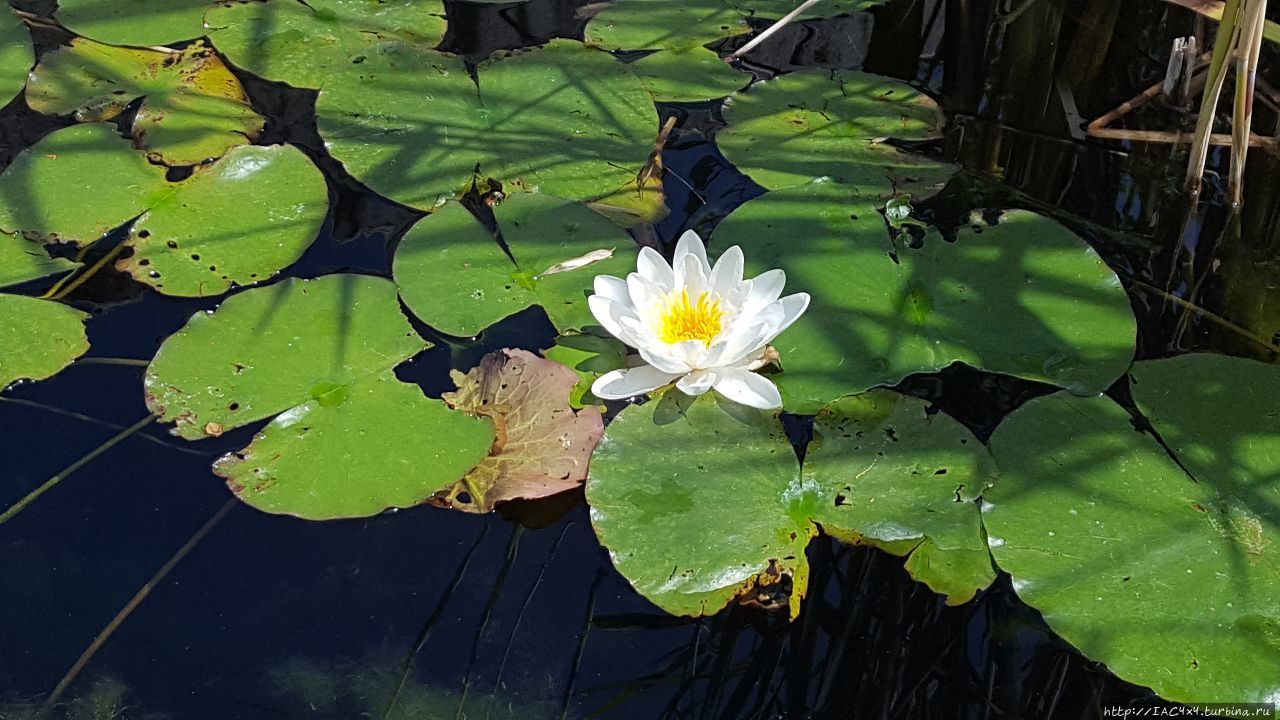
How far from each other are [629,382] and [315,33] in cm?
185

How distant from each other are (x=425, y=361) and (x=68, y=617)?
0.85m

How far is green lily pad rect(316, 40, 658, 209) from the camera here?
101 inches

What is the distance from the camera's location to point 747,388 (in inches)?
77.2

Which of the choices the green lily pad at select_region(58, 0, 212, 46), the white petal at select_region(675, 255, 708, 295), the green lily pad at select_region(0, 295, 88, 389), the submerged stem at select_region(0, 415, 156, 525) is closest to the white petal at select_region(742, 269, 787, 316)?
the white petal at select_region(675, 255, 708, 295)

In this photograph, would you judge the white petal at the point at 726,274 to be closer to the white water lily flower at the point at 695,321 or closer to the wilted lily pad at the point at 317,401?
the white water lily flower at the point at 695,321

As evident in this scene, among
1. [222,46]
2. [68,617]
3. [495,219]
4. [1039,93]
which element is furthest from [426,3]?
[68,617]

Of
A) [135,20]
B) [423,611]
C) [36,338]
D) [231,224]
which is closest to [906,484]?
[423,611]

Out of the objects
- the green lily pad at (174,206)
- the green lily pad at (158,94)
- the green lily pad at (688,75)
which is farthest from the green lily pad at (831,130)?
the green lily pad at (158,94)

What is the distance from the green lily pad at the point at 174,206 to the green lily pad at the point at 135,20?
52 cm

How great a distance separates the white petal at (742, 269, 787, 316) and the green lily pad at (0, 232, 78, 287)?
1.68 m

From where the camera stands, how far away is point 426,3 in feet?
10.6

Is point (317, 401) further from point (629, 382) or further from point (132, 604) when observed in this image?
point (629, 382)

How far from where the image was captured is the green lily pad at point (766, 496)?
1.76 m

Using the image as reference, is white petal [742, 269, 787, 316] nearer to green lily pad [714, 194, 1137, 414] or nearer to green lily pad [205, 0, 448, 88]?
green lily pad [714, 194, 1137, 414]
